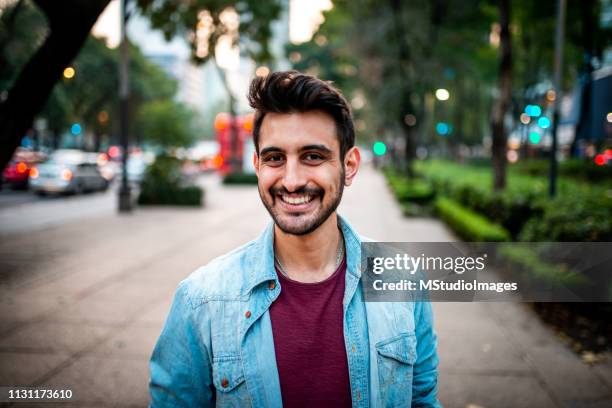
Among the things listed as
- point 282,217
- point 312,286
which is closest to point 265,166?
point 282,217

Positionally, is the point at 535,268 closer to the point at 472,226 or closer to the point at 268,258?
the point at 472,226

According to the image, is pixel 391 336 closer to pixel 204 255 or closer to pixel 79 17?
pixel 79 17

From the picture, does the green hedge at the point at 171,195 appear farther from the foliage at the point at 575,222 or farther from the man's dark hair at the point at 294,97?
the man's dark hair at the point at 294,97

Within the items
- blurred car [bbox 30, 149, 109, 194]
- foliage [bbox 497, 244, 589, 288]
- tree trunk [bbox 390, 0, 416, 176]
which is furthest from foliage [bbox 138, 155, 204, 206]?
foliage [bbox 497, 244, 589, 288]

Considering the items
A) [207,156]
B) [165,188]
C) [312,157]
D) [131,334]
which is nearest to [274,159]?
[312,157]

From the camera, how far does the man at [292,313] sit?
6.05 ft

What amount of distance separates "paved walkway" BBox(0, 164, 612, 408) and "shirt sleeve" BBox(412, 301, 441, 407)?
1.95 meters

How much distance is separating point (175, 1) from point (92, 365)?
26.3 feet

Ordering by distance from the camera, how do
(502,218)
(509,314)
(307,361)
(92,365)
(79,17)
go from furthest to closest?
(502,218) < (509,314) < (79,17) < (92,365) < (307,361)

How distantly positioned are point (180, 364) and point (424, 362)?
41.8 inches

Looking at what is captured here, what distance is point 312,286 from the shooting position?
1.98m

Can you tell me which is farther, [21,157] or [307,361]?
[21,157]

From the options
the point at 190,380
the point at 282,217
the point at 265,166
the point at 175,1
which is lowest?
the point at 190,380

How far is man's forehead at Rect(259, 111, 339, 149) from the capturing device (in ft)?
6.31
